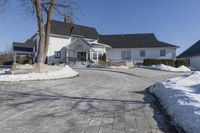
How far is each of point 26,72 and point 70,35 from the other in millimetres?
22049

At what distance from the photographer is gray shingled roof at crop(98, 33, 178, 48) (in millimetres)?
34878

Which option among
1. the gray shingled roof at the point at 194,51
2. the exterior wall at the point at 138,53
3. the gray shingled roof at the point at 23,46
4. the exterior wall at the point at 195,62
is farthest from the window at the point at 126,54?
the gray shingled roof at the point at 23,46

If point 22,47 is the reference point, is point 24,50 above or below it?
below

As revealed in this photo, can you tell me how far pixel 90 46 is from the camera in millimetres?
31406

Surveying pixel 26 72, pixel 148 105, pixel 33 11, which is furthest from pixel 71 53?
pixel 148 105

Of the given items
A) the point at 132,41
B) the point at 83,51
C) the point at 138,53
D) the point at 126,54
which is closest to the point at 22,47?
the point at 83,51

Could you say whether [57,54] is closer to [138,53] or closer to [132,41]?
[132,41]

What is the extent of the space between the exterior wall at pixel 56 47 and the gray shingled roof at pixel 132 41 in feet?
25.7

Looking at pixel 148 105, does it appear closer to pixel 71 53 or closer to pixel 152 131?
pixel 152 131

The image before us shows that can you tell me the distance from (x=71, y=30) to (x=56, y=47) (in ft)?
15.2

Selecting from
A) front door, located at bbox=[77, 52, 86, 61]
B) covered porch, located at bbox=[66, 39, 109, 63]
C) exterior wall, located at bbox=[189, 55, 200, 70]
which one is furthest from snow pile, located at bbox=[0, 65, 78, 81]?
exterior wall, located at bbox=[189, 55, 200, 70]

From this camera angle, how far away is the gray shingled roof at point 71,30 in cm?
3359

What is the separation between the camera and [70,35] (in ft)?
112

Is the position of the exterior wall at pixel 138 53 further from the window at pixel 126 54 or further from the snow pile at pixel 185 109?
the snow pile at pixel 185 109
